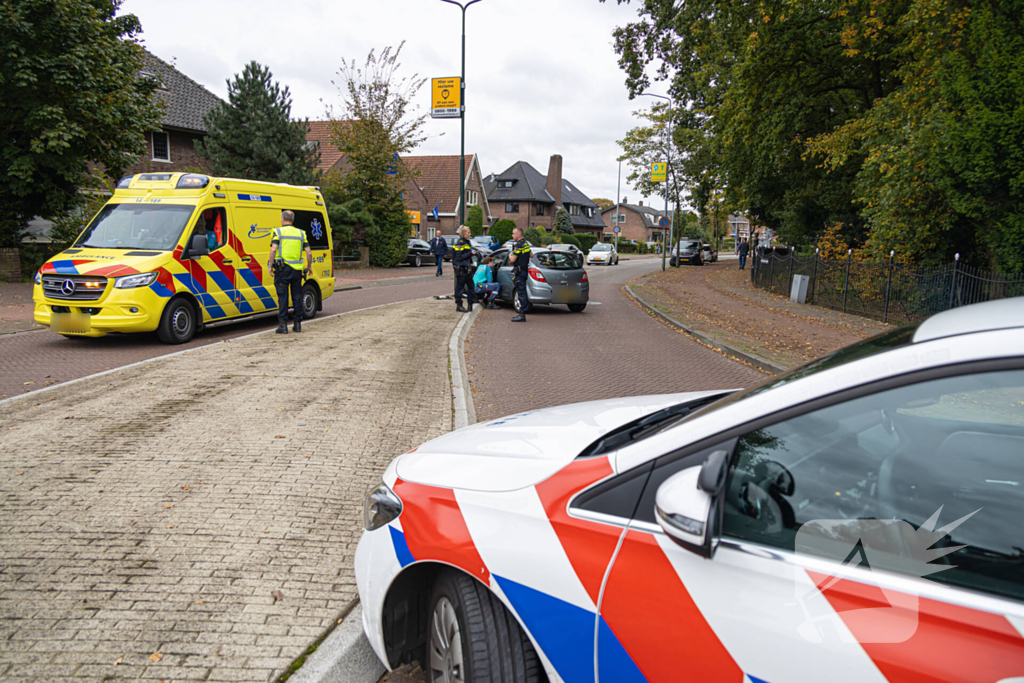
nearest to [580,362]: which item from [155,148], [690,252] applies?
[155,148]

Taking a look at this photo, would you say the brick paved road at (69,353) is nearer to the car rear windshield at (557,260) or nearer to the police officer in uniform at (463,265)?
the police officer in uniform at (463,265)

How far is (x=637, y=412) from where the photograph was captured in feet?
8.34

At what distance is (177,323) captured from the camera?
10211 millimetres

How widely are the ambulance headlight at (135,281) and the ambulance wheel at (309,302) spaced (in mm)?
3601

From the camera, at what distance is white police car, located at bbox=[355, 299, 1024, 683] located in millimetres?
1336

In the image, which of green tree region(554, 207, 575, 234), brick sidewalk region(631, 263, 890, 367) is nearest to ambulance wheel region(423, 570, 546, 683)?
brick sidewalk region(631, 263, 890, 367)

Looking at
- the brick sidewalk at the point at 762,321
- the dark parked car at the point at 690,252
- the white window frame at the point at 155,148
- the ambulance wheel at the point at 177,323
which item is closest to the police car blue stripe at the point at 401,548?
the brick sidewalk at the point at 762,321

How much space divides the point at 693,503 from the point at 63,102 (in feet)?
64.8

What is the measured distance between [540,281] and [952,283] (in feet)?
28.1

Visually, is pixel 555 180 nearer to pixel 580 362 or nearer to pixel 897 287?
pixel 897 287

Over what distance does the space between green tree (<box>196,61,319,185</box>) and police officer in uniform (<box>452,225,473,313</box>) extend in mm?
14191

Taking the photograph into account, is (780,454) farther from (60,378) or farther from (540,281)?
(540,281)

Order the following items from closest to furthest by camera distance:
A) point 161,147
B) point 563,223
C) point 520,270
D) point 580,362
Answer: point 580,362 < point 520,270 < point 161,147 < point 563,223

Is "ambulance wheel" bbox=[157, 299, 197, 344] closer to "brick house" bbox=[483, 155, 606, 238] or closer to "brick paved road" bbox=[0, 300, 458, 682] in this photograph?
"brick paved road" bbox=[0, 300, 458, 682]
